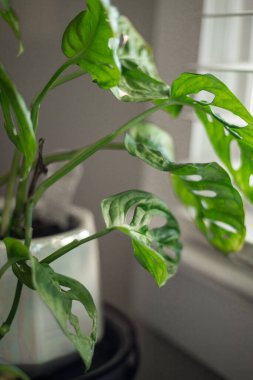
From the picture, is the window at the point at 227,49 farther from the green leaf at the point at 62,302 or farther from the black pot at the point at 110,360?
the green leaf at the point at 62,302

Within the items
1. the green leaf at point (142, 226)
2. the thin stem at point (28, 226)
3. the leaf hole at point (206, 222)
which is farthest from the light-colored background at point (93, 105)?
the thin stem at point (28, 226)

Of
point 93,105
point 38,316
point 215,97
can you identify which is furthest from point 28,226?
point 93,105

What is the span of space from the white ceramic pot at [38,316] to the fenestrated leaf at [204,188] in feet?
0.54

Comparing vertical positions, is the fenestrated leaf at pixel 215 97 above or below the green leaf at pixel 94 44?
below

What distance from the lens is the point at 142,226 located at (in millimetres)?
628

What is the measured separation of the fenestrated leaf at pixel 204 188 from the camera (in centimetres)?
61

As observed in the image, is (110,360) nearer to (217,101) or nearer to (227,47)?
(217,101)

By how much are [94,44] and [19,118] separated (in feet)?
0.40

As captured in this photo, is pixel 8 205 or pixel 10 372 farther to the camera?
pixel 8 205

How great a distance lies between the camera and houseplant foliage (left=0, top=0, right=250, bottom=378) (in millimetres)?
530

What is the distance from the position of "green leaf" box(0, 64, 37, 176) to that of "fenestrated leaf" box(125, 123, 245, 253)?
0.41 feet

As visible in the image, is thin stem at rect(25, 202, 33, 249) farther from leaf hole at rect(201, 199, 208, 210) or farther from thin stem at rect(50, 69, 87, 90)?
leaf hole at rect(201, 199, 208, 210)

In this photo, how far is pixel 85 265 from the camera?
0.74 metres

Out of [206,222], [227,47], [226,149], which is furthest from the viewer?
[227,47]
